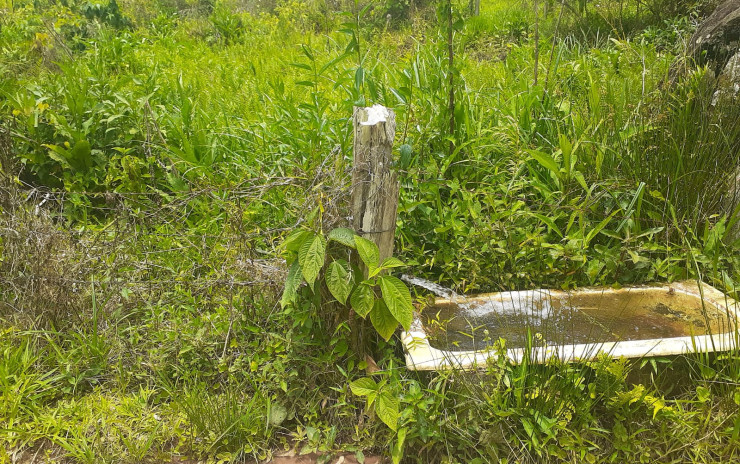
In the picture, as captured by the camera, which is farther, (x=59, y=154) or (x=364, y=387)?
(x=59, y=154)

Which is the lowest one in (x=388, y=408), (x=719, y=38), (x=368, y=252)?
(x=388, y=408)

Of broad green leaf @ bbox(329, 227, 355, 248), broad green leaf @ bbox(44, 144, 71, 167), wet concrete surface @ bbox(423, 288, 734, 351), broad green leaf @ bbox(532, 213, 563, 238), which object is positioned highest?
broad green leaf @ bbox(44, 144, 71, 167)

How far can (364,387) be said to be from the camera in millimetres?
2311

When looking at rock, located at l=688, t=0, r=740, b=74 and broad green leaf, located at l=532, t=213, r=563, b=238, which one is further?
rock, located at l=688, t=0, r=740, b=74

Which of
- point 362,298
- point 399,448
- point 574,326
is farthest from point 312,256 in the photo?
point 574,326

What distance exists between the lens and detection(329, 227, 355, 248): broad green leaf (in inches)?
91.5

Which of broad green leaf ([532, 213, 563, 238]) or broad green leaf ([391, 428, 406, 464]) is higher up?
broad green leaf ([532, 213, 563, 238])

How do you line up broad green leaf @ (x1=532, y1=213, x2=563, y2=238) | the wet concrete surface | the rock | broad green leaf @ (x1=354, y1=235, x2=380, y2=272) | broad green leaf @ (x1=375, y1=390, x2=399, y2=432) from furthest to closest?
1. the rock
2. broad green leaf @ (x1=532, y1=213, x2=563, y2=238)
3. the wet concrete surface
4. broad green leaf @ (x1=354, y1=235, x2=380, y2=272)
5. broad green leaf @ (x1=375, y1=390, x2=399, y2=432)

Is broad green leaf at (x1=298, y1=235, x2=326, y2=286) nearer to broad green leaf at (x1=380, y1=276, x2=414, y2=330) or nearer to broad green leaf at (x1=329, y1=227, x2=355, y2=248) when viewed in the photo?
broad green leaf at (x1=329, y1=227, x2=355, y2=248)

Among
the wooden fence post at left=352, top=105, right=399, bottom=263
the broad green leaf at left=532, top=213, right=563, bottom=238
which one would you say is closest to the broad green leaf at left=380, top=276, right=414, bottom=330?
the wooden fence post at left=352, top=105, right=399, bottom=263

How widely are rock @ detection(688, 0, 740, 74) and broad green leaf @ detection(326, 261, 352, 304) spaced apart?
298cm

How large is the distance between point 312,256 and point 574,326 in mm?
1434

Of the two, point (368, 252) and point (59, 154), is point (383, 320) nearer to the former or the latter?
point (368, 252)

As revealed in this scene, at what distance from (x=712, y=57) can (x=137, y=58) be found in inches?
210
